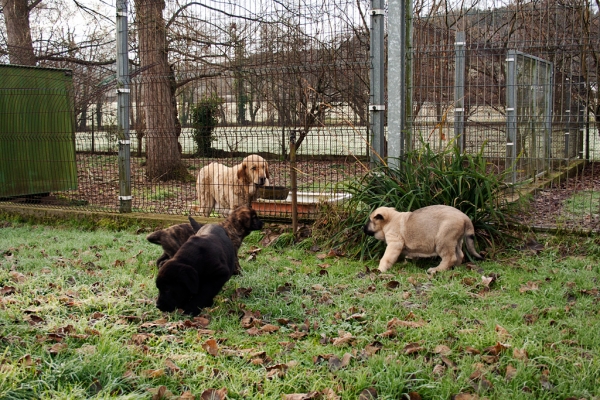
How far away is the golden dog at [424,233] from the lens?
20.6ft

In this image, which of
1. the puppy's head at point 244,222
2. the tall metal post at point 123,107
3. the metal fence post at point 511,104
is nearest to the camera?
the puppy's head at point 244,222

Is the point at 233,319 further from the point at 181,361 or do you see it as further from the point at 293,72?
the point at 293,72

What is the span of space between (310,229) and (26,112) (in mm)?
6155

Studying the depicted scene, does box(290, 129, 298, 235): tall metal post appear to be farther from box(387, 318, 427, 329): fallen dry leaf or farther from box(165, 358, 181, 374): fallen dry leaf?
box(165, 358, 181, 374): fallen dry leaf

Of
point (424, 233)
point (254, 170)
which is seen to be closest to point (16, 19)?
point (254, 170)

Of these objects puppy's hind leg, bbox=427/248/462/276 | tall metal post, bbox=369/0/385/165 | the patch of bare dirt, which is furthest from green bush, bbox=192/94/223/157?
the patch of bare dirt

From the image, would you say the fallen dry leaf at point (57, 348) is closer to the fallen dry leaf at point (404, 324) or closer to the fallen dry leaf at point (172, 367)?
the fallen dry leaf at point (172, 367)

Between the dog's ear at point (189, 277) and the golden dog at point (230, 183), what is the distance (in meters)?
4.03

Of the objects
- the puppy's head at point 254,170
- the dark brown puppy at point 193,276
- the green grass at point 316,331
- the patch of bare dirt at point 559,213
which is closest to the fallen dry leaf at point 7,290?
the green grass at point 316,331

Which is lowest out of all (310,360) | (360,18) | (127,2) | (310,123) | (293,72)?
(310,360)

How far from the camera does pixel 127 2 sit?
9.27 metres

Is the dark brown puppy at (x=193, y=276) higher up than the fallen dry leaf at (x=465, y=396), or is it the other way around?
the dark brown puppy at (x=193, y=276)

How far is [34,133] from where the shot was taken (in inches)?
427

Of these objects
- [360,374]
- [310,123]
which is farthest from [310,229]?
[360,374]
